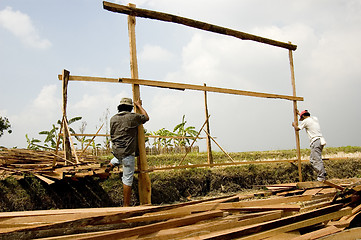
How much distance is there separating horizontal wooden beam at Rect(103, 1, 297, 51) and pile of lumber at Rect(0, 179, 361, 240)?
3327 millimetres

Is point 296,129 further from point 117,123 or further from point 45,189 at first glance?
point 45,189

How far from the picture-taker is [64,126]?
4457 mm

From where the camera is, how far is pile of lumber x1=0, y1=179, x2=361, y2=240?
213cm

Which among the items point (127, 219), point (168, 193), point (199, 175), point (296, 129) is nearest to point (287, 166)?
point (296, 129)

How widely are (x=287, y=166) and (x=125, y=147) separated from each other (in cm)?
487

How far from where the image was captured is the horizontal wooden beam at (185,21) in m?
4.52

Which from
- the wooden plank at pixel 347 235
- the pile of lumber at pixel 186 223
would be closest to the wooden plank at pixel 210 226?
the pile of lumber at pixel 186 223

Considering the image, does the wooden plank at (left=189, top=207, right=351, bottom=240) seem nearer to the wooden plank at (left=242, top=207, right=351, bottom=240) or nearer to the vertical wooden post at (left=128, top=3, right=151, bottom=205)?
the wooden plank at (left=242, top=207, right=351, bottom=240)

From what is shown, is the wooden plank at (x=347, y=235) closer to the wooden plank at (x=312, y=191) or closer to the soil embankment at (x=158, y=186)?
the wooden plank at (x=312, y=191)

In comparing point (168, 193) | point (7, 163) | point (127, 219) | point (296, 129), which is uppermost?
point (296, 129)

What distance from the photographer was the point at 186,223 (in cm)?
243

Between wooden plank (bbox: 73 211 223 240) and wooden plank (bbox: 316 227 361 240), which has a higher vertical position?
wooden plank (bbox: 73 211 223 240)

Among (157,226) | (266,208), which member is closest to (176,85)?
(266,208)

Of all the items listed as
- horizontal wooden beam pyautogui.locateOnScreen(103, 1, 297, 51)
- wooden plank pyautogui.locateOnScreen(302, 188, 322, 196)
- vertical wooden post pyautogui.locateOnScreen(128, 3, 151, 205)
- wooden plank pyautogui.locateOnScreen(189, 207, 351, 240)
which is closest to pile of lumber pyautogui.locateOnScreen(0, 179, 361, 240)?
wooden plank pyautogui.locateOnScreen(189, 207, 351, 240)
